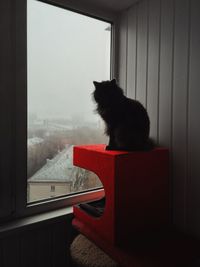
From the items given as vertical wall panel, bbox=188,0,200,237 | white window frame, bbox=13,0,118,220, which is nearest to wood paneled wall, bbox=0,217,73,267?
white window frame, bbox=13,0,118,220

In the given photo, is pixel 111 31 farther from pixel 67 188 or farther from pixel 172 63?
pixel 67 188

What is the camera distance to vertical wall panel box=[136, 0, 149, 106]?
136 centimetres

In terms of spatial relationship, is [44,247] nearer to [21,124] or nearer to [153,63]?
[21,124]

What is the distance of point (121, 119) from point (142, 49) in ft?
1.90

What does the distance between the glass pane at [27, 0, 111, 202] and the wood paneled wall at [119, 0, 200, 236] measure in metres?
0.34

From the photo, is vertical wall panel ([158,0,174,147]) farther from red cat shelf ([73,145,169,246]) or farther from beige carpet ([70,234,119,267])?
beige carpet ([70,234,119,267])

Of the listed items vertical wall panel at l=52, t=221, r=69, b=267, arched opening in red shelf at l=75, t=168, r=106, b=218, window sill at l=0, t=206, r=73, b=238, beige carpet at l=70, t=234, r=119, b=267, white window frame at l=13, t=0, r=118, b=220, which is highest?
white window frame at l=13, t=0, r=118, b=220

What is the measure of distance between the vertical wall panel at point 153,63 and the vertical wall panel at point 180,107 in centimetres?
13

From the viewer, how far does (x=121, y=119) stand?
110 centimetres

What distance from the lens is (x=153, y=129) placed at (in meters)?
1.33

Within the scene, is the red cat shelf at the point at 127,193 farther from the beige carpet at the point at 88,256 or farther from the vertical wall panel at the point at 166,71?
the vertical wall panel at the point at 166,71

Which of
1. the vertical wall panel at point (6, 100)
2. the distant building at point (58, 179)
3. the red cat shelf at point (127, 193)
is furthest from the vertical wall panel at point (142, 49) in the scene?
the vertical wall panel at point (6, 100)

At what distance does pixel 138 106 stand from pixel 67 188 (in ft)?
2.34

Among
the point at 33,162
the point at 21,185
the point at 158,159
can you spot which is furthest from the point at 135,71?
the point at 21,185
